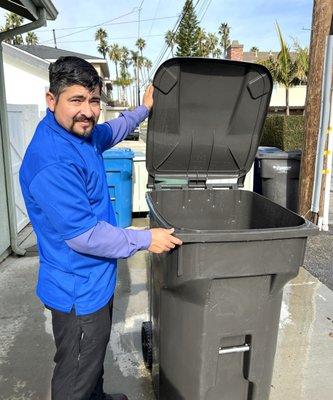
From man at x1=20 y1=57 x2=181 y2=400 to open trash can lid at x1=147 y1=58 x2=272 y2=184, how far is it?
90cm

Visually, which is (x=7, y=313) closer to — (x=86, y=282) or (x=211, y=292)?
(x=86, y=282)

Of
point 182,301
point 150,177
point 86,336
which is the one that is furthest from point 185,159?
point 86,336

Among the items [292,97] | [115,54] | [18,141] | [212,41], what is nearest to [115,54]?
[115,54]

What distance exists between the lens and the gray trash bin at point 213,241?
5.68 feet

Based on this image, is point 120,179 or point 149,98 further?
point 120,179

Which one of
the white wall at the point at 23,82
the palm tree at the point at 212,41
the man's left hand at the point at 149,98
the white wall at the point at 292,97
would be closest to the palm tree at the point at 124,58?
the palm tree at the point at 212,41

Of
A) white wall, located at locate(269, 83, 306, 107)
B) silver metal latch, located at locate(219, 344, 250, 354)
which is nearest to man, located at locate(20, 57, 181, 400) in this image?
silver metal latch, located at locate(219, 344, 250, 354)

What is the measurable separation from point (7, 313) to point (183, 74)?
8.87ft

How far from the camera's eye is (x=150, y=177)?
2.83m

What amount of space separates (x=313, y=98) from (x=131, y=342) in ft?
13.7

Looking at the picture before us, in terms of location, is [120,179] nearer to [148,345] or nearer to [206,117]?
[206,117]

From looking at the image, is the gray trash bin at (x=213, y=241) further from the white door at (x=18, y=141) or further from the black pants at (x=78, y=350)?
the white door at (x=18, y=141)

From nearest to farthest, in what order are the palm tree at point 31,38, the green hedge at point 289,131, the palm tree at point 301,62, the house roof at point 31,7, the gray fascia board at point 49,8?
the house roof at point 31,7 → the gray fascia board at point 49,8 → the green hedge at point 289,131 → the palm tree at point 301,62 → the palm tree at point 31,38

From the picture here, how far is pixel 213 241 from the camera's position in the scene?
166 centimetres
